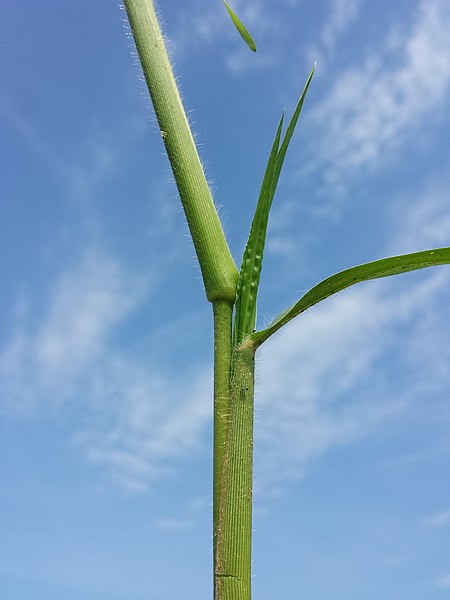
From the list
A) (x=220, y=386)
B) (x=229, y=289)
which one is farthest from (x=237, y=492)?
(x=229, y=289)

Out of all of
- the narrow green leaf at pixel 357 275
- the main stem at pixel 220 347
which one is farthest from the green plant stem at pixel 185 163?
the narrow green leaf at pixel 357 275

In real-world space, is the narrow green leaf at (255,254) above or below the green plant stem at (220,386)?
above

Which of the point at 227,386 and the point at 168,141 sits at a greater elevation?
the point at 168,141

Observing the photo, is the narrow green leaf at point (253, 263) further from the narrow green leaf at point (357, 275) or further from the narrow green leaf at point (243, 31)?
the narrow green leaf at point (243, 31)

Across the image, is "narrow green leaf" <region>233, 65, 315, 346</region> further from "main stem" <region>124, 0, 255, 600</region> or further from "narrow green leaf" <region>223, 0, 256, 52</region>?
"narrow green leaf" <region>223, 0, 256, 52</region>

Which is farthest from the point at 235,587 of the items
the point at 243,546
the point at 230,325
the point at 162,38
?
the point at 162,38

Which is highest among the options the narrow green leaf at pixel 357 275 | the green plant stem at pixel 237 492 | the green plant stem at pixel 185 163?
the green plant stem at pixel 185 163

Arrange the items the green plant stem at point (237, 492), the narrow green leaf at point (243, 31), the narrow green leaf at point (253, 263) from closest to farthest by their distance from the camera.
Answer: the green plant stem at point (237, 492), the narrow green leaf at point (253, 263), the narrow green leaf at point (243, 31)

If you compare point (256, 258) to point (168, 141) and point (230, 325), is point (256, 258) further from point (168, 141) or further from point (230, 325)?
point (168, 141)
